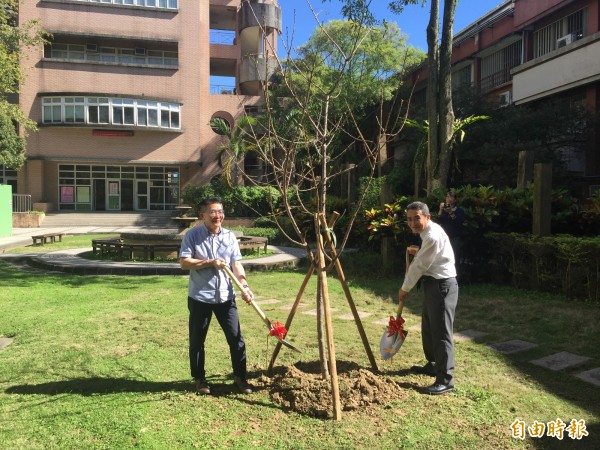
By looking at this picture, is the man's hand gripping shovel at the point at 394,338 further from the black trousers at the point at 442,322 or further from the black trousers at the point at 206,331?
the black trousers at the point at 206,331

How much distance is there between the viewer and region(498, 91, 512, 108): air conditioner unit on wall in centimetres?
1911

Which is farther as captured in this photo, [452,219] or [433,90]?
[433,90]

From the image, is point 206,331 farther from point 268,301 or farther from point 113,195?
point 113,195

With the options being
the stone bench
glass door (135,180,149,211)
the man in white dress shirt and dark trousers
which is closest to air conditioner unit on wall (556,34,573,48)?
the man in white dress shirt and dark trousers

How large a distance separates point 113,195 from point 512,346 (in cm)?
3014

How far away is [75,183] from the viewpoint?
1223 inches

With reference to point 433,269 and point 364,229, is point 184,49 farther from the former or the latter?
point 433,269

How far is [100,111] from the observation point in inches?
1159

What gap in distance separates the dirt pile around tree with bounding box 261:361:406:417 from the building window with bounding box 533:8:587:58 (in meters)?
18.0

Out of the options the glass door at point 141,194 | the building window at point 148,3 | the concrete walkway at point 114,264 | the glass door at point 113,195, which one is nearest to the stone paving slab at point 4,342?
the concrete walkway at point 114,264

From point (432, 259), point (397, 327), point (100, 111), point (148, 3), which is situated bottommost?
point (397, 327)

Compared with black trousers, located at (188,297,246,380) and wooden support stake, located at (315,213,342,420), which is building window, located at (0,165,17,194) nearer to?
black trousers, located at (188,297,246,380)

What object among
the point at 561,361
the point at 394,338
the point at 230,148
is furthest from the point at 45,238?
the point at 561,361

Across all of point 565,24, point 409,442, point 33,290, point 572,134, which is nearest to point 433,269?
point 409,442
